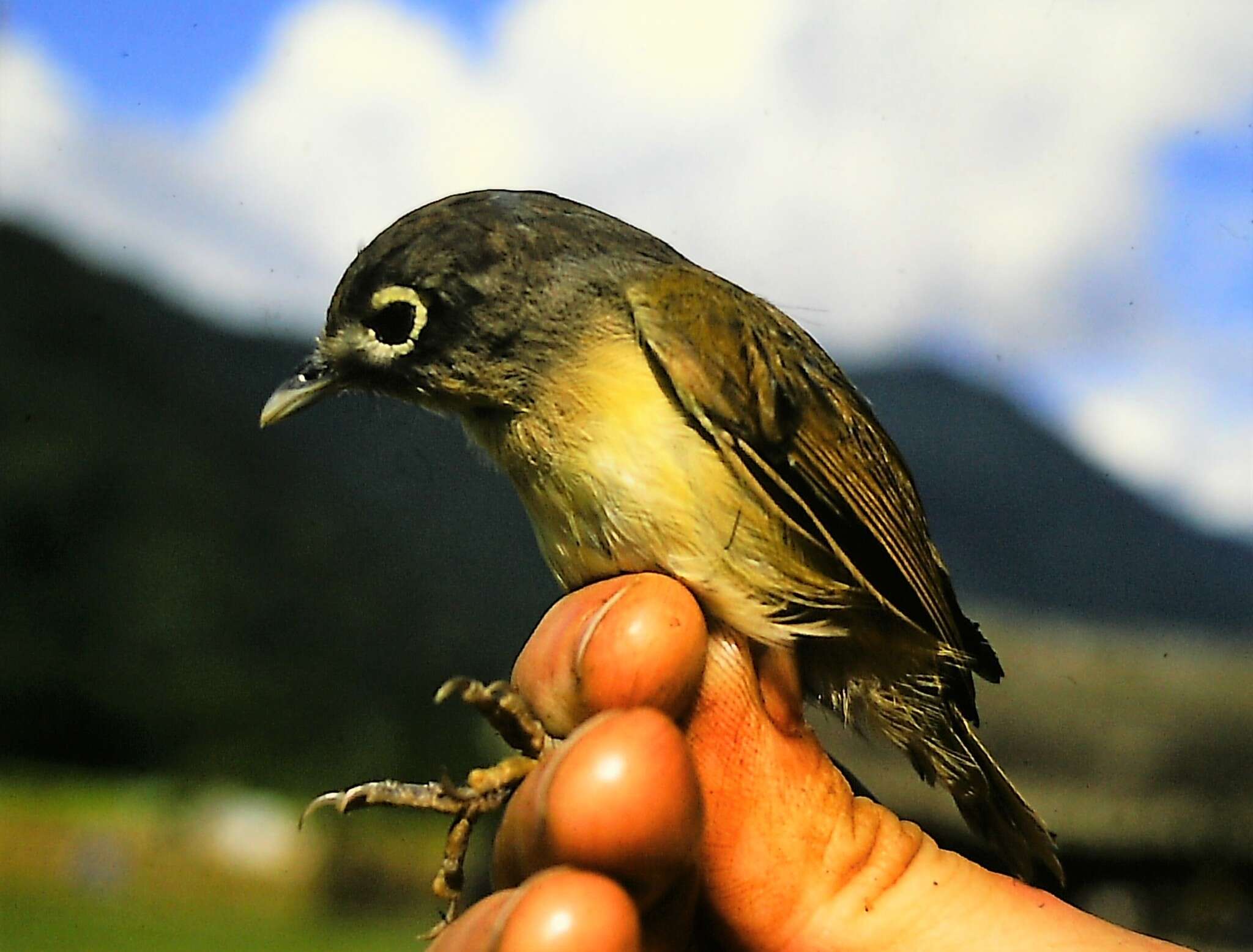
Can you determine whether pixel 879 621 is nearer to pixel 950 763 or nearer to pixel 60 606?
pixel 950 763

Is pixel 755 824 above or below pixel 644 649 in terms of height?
below

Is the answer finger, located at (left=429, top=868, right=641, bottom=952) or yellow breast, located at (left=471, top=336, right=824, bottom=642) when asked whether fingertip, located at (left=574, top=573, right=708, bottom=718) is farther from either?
finger, located at (left=429, top=868, right=641, bottom=952)

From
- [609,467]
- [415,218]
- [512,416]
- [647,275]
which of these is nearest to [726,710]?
[609,467]

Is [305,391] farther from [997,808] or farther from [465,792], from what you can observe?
[997,808]

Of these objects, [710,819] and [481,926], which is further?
[710,819]

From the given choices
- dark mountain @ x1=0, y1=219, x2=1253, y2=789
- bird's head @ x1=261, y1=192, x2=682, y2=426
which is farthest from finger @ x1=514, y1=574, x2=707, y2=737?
dark mountain @ x1=0, y1=219, x2=1253, y2=789

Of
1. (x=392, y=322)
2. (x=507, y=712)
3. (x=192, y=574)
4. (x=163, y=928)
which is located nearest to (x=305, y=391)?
(x=392, y=322)
